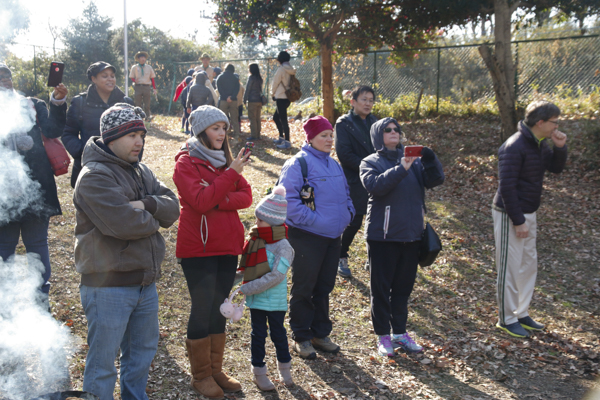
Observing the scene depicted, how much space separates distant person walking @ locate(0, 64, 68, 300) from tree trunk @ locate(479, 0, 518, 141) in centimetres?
859

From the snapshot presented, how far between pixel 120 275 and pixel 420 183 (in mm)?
2831

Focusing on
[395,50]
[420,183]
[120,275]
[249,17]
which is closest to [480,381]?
[420,183]

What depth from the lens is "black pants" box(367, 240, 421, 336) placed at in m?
4.65

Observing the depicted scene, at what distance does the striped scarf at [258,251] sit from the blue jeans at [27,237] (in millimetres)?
1852

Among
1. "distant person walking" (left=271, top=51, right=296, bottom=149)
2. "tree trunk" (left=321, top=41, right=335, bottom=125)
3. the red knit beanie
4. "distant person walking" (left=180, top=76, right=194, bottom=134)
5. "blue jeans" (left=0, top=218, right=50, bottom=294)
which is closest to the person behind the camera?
"blue jeans" (left=0, top=218, right=50, bottom=294)

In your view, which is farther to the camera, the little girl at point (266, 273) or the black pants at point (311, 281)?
the black pants at point (311, 281)

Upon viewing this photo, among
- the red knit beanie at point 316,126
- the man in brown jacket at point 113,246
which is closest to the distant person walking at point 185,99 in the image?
the red knit beanie at point 316,126

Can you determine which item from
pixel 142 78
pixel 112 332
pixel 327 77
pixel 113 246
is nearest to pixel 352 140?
pixel 113 246

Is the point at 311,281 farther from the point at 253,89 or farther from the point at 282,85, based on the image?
the point at 253,89

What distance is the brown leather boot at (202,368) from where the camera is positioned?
3.69m

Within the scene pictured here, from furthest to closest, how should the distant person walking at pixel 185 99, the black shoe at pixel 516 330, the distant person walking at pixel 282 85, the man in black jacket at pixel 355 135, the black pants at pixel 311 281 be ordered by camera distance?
the distant person walking at pixel 185 99 → the distant person walking at pixel 282 85 → the man in black jacket at pixel 355 135 → the black shoe at pixel 516 330 → the black pants at pixel 311 281

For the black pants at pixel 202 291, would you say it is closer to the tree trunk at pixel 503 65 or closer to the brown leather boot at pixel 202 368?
the brown leather boot at pixel 202 368

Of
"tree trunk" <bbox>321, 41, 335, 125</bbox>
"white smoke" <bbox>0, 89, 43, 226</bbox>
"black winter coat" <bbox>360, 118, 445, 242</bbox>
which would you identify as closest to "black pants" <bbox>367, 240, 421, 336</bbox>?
"black winter coat" <bbox>360, 118, 445, 242</bbox>

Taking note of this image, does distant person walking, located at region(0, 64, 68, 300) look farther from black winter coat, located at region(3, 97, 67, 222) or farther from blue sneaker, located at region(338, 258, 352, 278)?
blue sneaker, located at region(338, 258, 352, 278)
